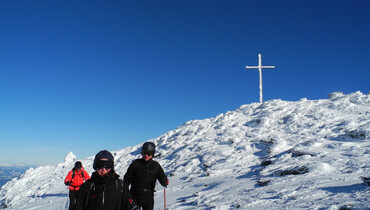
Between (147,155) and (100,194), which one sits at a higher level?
(147,155)

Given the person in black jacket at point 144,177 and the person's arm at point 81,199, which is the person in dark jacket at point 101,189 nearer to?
the person's arm at point 81,199

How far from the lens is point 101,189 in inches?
131

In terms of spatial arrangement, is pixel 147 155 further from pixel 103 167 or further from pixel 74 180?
pixel 74 180

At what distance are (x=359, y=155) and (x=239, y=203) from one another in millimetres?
6488

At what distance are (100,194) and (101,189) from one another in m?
0.06

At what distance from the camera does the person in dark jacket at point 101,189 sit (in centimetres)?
327

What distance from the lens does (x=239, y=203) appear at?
24.2 ft

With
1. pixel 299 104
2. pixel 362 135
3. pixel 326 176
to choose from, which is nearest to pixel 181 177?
pixel 326 176

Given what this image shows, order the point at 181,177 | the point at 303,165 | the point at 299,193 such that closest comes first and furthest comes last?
the point at 299,193, the point at 303,165, the point at 181,177

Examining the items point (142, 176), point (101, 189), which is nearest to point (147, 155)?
point (142, 176)

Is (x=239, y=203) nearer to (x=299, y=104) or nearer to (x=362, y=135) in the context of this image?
(x=362, y=135)

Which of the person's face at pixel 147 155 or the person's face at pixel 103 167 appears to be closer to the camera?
the person's face at pixel 103 167

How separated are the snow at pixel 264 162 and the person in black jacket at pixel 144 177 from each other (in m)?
2.64

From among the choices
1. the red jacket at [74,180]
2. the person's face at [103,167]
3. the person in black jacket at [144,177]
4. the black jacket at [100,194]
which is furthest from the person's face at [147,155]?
the red jacket at [74,180]
